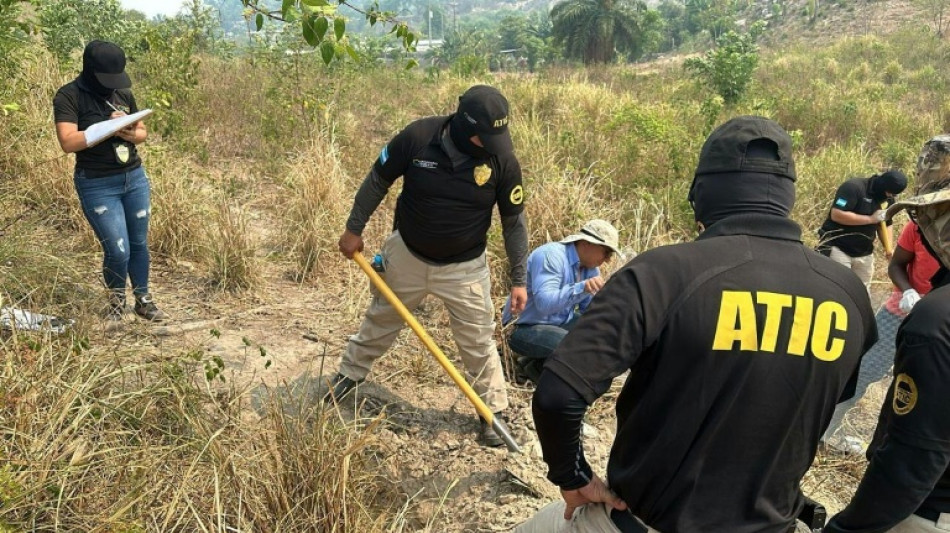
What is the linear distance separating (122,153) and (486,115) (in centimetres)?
200

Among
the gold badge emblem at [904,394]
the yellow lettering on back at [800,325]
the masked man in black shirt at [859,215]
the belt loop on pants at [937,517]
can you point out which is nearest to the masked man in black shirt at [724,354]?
the yellow lettering on back at [800,325]

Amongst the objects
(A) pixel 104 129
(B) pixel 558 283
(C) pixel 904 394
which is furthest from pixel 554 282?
(A) pixel 104 129

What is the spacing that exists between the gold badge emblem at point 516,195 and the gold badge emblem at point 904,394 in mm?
1853

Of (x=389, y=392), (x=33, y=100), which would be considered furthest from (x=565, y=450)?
(x=33, y=100)

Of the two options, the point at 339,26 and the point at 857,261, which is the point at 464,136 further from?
the point at 857,261

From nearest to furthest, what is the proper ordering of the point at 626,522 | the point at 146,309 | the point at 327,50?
the point at 626,522 → the point at 327,50 → the point at 146,309

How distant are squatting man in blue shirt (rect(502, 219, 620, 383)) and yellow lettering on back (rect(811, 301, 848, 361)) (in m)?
2.03

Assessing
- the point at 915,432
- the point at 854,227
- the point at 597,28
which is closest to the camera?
the point at 915,432

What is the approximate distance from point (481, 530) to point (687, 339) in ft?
5.24

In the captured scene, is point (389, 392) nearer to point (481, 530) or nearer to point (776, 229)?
point (481, 530)

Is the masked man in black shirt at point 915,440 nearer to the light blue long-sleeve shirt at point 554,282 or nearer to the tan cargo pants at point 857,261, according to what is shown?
the light blue long-sleeve shirt at point 554,282

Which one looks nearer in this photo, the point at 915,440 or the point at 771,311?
the point at 771,311

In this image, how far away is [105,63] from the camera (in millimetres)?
3461

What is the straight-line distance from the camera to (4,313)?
2.64m
